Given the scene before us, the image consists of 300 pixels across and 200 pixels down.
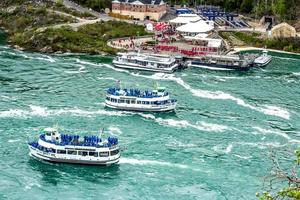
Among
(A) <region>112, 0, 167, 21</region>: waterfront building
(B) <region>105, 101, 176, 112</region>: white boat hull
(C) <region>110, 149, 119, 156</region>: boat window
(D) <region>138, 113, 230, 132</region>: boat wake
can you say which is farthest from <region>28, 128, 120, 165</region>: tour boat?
(A) <region>112, 0, 167, 21</region>: waterfront building

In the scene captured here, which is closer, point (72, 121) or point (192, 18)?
point (72, 121)

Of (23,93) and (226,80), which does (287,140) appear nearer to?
(226,80)

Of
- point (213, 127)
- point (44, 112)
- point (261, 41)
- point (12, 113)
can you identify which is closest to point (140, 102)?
point (213, 127)

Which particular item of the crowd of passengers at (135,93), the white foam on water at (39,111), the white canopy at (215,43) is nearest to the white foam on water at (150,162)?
the white foam on water at (39,111)

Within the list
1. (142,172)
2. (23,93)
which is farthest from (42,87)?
(142,172)

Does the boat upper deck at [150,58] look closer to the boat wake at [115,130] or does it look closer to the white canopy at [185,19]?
the white canopy at [185,19]

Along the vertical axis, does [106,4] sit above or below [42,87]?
above

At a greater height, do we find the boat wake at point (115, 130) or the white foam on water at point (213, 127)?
the white foam on water at point (213, 127)
